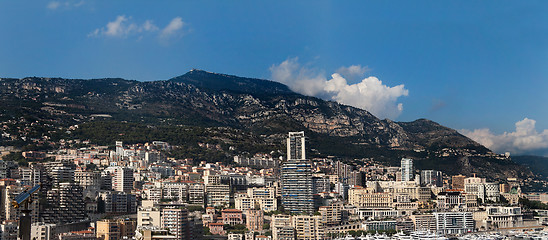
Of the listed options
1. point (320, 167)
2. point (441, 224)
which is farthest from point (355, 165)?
point (441, 224)

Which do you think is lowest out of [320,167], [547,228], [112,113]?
[547,228]

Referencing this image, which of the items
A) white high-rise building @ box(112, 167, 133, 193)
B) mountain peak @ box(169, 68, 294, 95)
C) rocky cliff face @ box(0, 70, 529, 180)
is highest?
mountain peak @ box(169, 68, 294, 95)

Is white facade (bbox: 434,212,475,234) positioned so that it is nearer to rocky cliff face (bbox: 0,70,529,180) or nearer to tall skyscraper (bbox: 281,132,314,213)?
tall skyscraper (bbox: 281,132,314,213)

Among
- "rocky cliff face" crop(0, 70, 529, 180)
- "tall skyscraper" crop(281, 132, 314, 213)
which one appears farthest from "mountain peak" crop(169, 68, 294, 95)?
"tall skyscraper" crop(281, 132, 314, 213)

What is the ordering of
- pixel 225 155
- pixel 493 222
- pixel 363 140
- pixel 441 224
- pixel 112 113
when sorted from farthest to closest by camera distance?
pixel 363 140, pixel 112 113, pixel 225 155, pixel 493 222, pixel 441 224

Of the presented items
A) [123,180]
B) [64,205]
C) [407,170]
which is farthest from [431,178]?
[64,205]

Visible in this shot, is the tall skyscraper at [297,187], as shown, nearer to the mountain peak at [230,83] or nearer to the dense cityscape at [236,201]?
the dense cityscape at [236,201]

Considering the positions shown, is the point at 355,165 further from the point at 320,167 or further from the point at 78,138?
the point at 78,138
